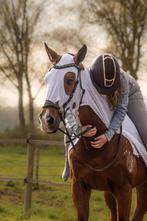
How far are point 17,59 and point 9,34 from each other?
1.64 meters

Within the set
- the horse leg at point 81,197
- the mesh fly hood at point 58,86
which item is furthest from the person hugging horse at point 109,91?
the horse leg at point 81,197

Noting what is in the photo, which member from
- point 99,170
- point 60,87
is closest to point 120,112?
point 99,170

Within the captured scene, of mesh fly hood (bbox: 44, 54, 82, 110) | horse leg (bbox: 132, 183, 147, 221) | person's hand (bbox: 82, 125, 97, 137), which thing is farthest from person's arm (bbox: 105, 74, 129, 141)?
horse leg (bbox: 132, 183, 147, 221)

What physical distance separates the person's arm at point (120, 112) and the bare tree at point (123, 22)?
24.3 meters

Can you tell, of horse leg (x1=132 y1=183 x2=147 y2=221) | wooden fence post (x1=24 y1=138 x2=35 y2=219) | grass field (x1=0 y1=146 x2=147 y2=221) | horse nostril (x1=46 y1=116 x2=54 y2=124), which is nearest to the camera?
horse nostril (x1=46 y1=116 x2=54 y2=124)

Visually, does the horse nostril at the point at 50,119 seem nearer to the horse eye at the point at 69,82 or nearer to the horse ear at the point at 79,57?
the horse eye at the point at 69,82

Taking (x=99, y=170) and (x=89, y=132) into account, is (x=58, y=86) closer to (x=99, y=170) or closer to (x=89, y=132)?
(x=89, y=132)

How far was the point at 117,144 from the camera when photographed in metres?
4.98

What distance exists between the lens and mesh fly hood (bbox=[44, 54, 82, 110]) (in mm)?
4496

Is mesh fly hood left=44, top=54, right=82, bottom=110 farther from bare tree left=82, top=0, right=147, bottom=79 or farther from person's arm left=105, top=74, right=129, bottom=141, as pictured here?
bare tree left=82, top=0, right=147, bottom=79

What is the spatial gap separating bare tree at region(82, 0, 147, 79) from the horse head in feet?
81.0

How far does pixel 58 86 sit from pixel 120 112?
28.1 inches

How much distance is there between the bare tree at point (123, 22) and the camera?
29.5m

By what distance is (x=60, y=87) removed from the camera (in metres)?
4.51
